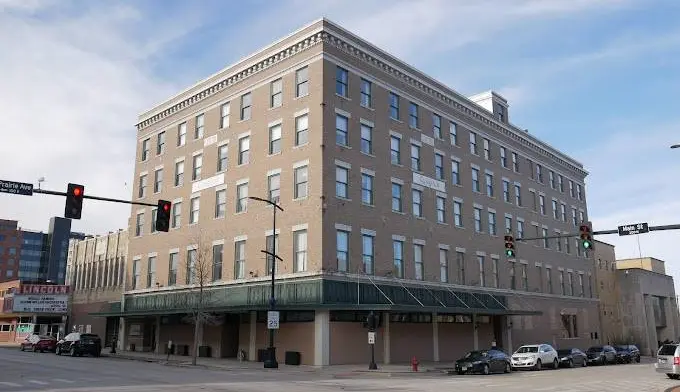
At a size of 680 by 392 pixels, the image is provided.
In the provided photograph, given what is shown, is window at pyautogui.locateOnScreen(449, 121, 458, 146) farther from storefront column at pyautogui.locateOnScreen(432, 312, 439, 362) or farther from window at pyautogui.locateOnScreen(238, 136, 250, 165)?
window at pyautogui.locateOnScreen(238, 136, 250, 165)

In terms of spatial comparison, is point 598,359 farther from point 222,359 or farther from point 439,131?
point 222,359

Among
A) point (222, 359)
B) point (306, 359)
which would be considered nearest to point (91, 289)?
point (222, 359)

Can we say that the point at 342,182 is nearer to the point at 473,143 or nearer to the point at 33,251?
the point at 473,143

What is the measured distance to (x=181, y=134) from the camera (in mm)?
50156

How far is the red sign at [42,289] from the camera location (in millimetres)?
70312

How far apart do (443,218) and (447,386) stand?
2424 centimetres

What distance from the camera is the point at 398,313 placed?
39625 millimetres

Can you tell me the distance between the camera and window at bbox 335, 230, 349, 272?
36.9m

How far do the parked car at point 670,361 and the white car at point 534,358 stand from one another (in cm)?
920

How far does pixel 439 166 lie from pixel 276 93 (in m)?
13.8

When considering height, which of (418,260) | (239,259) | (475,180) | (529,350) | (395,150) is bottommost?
(529,350)

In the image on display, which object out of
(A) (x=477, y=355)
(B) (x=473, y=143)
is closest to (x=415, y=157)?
(B) (x=473, y=143)

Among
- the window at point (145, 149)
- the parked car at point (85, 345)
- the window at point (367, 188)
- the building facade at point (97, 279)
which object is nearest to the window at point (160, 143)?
the window at point (145, 149)

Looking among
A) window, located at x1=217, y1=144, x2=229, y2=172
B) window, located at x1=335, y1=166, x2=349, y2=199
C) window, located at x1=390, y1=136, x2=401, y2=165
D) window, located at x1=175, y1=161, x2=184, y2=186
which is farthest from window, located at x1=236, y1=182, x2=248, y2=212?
window, located at x1=390, y1=136, x2=401, y2=165
